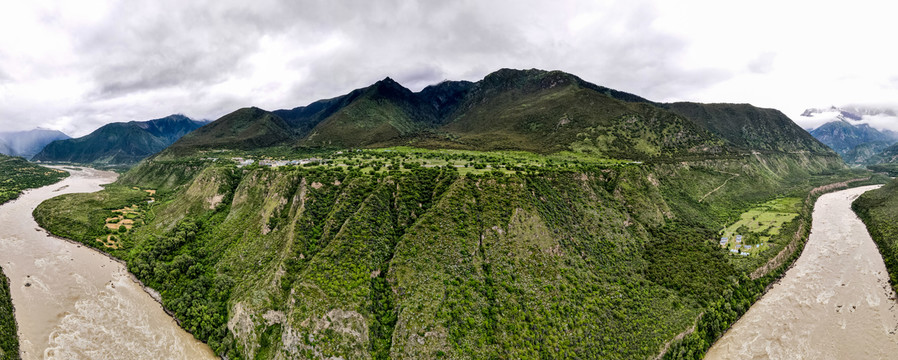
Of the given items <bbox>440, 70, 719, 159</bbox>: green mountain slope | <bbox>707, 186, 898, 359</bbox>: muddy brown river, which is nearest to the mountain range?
<bbox>707, 186, 898, 359</bbox>: muddy brown river

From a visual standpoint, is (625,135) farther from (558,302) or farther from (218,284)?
(218,284)

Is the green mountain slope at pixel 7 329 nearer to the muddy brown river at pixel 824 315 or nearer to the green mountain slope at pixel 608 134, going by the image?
the muddy brown river at pixel 824 315

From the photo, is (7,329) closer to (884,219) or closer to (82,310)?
(82,310)

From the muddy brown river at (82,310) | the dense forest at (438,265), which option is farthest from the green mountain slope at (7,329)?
the dense forest at (438,265)

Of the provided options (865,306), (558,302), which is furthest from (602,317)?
(865,306)

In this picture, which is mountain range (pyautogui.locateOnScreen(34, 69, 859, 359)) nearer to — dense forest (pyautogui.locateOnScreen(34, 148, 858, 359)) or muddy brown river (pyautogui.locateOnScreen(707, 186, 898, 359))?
dense forest (pyautogui.locateOnScreen(34, 148, 858, 359))

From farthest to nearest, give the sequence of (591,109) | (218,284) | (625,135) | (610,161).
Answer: (591,109), (625,135), (610,161), (218,284)

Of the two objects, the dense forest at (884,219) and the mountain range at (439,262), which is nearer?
the mountain range at (439,262)
